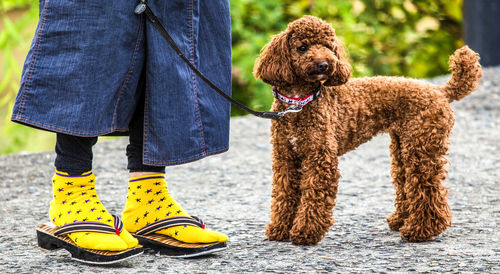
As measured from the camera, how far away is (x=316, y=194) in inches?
112

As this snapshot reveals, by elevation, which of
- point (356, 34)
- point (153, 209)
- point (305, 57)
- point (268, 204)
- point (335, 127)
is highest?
point (356, 34)

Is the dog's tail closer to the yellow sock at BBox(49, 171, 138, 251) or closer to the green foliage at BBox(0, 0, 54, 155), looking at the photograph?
the yellow sock at BBox(49, 171, 138, 251)

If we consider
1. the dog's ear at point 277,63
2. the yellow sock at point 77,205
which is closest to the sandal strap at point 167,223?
the yellow sock at point 77,205

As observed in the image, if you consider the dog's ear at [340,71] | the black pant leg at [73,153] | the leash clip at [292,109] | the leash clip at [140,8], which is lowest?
the black pant leg at [73,153]

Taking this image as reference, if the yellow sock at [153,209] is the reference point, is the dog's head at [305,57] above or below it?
above

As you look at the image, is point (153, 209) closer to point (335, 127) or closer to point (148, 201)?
point (148, 201)

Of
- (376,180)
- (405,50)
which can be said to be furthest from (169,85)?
(405,50)

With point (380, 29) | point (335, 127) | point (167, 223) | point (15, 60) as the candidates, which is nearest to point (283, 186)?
point (335, 127)

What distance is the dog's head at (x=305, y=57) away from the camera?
2.74 metres

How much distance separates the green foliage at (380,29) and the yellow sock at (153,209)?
5068 millimetres

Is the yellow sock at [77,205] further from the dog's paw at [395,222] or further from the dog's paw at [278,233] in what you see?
the dog's paw at [395,222]

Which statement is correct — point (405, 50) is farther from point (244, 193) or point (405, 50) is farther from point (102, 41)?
point (102, 41)

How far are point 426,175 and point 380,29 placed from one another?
19.0 ft

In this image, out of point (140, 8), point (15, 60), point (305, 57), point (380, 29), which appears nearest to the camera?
point (140, 8)
